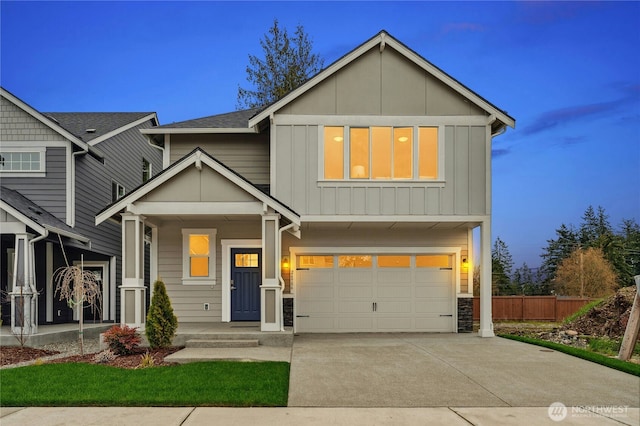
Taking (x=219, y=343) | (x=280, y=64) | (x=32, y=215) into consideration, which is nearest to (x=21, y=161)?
(x=32, y=215)

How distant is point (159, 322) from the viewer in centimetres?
993

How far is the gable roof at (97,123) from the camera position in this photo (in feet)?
53.9

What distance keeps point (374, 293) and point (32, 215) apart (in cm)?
899

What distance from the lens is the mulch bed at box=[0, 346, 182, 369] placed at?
29.0ft

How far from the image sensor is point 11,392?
6.69m

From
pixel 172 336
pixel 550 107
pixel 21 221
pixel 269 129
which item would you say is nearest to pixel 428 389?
pixel 172 336

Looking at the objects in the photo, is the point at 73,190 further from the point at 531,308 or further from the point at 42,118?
the point at 531,308

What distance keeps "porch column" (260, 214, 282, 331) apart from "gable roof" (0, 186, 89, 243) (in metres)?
5.53

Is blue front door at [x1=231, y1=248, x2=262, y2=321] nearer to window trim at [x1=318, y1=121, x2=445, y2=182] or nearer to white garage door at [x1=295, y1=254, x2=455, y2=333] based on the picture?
white garage door at [x1=295, y1=254, x2=455, y2=333]

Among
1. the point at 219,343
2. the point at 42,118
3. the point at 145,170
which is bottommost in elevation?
the point at 219,343

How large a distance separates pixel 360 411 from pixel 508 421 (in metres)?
1.65

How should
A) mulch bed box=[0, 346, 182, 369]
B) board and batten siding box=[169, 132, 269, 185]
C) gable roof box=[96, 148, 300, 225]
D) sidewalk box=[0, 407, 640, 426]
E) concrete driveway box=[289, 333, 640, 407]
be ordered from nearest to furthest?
sidewalk box=[0, 407, 640, 426], concrete driveway box=[289, 333, 640, 407], mulch bed box=[0, 346, 182, 369], gable roof box=[96, 148, 300, 225], board and batten siding box=[169, 132, 269, 185]

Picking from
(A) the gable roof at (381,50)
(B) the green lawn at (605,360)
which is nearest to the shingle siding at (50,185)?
(A) the gable roof at (381,50)

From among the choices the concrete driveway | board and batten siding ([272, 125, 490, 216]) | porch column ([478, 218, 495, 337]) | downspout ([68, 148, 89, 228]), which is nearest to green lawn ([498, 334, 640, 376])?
the concrete driveway
